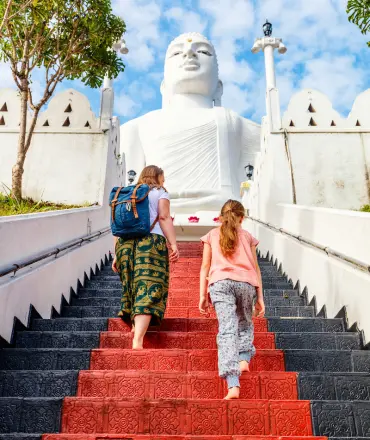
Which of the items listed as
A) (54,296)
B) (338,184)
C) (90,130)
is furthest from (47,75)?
(338,184)

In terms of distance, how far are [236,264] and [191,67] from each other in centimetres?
1072

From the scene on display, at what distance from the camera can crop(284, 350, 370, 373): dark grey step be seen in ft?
10.3

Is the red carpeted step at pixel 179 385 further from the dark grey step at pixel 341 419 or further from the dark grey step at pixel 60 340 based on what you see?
the dark grey step at pixel 60 340

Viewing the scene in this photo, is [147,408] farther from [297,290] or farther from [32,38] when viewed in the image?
[32,38]

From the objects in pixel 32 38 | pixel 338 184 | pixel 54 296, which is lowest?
pixel 54 296

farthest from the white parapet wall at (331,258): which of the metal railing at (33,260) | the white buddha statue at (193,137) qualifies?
the white buddha statue at (193,137)

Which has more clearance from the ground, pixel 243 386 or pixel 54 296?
pixel 54 296

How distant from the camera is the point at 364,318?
3.58 metres

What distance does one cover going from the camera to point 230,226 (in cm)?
306

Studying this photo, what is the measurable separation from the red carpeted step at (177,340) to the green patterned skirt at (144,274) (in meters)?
0.14

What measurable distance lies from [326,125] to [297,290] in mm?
3919

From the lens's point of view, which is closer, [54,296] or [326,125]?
[54,296]

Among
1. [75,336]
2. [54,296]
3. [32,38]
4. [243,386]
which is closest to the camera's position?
[243,386]

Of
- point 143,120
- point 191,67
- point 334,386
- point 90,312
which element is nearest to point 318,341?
point 334,386
